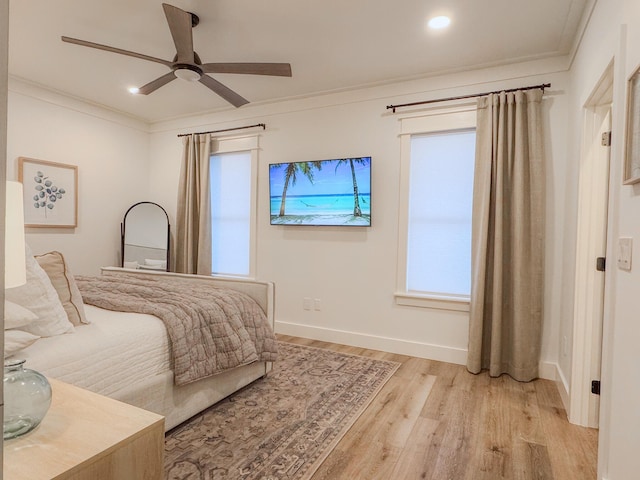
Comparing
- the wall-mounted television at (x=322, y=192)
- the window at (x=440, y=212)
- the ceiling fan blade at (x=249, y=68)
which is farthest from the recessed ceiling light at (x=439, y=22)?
the wall-mounted television at (x=322, y=192)

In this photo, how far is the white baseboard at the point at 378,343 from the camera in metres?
3.28

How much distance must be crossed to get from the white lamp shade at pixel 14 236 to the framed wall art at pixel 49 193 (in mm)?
3533

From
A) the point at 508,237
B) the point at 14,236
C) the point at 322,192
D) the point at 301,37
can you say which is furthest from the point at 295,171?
the point at 14,236

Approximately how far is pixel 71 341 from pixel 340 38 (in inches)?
104

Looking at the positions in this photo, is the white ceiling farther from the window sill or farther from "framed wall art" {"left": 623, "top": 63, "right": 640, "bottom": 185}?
the window sill

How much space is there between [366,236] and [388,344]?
1.08 m

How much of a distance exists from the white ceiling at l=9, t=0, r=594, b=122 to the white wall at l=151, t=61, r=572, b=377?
169 mm

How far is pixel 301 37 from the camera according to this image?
9.09ft

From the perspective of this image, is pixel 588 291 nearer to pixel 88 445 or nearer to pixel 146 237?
pixel 88 445

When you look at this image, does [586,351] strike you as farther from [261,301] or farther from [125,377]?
[125,377]

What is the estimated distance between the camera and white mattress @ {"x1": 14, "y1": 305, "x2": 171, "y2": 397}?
1516 mm

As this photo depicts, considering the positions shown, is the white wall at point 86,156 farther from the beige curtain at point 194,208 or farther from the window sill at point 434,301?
the window sill at point 434,301

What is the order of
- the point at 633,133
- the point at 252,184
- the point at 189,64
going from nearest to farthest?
the point at 633,133 → the point at 189,64 → the point at 252,184

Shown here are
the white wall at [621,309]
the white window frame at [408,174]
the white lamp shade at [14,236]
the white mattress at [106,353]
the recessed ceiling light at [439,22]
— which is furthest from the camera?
the white window frame at [408,174]
